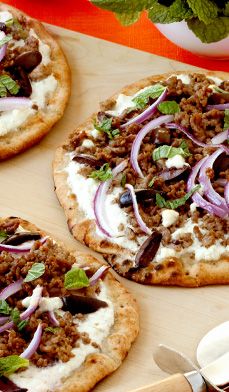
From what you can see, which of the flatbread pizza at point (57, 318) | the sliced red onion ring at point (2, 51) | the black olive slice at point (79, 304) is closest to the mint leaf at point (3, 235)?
the flatbread pizza at point (57, 318)

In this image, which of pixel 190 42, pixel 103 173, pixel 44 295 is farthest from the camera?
pixel 190 42

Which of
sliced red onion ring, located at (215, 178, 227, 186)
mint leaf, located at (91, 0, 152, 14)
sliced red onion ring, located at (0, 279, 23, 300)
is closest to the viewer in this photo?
sliced red onion ring, located at (0, 279, 23, 300)

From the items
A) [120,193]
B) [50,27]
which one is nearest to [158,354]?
[120,193]

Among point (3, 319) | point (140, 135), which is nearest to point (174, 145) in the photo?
point (140, 135)

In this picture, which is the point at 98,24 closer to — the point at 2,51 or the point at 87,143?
the point at 2,51

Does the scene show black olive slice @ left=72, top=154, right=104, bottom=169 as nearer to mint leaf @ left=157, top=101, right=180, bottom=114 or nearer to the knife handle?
mint leaf @ left=157, top=101, right=180, bottom=114

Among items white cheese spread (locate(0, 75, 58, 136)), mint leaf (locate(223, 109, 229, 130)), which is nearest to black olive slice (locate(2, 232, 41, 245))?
→ white cheese spread (locate(0, 75, 58, 136))
